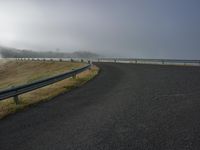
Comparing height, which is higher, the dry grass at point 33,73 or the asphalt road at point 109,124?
the asphalt road at point 109,124

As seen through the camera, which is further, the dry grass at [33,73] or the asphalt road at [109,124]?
the dry grass at [33,73]

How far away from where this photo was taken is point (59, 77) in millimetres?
17078

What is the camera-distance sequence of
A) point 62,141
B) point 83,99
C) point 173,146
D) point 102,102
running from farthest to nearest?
point 83,99 < point 102,102 < point 62,141 < point 173,146

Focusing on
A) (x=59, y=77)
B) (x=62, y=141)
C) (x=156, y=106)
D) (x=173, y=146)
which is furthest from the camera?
(x=59, y=77)

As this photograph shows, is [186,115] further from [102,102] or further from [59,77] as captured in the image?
[59,77]

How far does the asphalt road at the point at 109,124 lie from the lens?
6117 millimetres

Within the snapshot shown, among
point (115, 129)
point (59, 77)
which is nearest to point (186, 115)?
point (115, 129)

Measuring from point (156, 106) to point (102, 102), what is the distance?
6.99ft

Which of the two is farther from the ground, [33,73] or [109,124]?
[109,124]

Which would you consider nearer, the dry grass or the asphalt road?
the asphalt road

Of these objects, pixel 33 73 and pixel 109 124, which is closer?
pixel 109 124

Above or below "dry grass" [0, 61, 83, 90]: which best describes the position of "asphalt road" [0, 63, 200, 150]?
above

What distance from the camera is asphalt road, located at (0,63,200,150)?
6117 millimetres

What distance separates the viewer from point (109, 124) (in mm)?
7582
